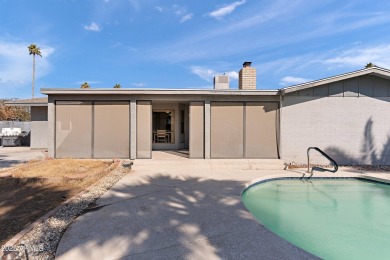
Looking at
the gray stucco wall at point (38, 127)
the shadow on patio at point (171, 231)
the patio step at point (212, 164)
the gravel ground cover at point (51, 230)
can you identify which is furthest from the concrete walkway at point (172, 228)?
the gray stucco wall at point (38, 127)

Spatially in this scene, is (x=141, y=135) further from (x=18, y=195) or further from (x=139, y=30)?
(x=139, y=30)

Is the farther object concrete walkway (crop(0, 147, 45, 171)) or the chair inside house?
the chair inside house

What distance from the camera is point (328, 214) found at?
5.50 m

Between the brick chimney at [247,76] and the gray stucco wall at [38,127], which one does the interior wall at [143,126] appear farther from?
the gray stucco wall at [38,127]

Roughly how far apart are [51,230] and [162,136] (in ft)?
34.8

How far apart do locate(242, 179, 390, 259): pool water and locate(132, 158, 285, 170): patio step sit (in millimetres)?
1592

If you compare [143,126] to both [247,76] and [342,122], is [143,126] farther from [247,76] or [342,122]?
[342,122]

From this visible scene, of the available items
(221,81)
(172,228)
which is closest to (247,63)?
(221,81)

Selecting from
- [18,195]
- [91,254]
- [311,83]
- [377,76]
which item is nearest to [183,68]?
[311,83]

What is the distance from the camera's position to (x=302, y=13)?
37.8 ft

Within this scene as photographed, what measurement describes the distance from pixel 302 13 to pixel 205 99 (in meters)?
6.67

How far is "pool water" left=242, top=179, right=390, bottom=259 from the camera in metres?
3.96

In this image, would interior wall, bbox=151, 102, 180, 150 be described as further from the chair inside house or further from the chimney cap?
the chimney cap

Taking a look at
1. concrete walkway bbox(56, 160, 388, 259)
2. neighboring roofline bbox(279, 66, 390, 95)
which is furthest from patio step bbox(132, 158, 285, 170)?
neighboring roofline bbox(279, 66, 390, 95)
